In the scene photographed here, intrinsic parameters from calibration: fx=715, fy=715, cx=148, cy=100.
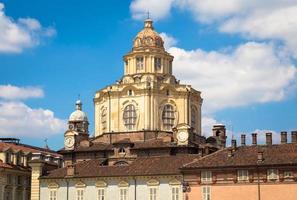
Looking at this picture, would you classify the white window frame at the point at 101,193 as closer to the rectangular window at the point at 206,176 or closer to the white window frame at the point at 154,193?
the white window frame at the point at 154,193

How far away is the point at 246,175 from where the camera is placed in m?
83.6

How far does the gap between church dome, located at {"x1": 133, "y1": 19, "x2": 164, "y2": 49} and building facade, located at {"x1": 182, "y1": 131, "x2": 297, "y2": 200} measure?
31.5 m

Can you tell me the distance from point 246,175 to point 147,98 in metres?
28.8

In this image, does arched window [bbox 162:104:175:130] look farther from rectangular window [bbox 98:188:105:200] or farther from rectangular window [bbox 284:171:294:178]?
rectangular window [bbox 284:171:294:178]

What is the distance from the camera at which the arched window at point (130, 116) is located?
109 m

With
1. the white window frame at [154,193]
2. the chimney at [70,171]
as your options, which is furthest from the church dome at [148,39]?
the white window frame at [154,193]

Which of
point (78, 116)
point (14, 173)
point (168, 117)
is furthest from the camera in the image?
point (78, 116)

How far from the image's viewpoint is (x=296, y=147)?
86688 mm

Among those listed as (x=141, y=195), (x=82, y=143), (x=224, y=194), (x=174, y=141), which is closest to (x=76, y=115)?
(x=82, y=143)

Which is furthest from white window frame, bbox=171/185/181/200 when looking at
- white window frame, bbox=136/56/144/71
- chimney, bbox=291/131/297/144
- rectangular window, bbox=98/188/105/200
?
white window frame, bbox=136/56/144/71

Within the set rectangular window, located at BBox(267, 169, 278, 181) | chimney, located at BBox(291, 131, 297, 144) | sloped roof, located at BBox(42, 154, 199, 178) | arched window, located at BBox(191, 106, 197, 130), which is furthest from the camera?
arched window, located at BBox(191, 106, 197, 130)

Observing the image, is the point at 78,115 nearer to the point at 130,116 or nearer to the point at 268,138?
the point at 130,116

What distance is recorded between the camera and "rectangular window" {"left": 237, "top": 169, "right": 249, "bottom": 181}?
274ft

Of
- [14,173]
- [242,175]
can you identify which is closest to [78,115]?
[14,173]
